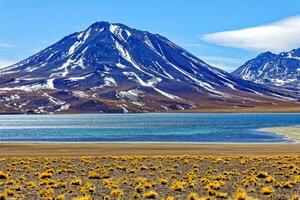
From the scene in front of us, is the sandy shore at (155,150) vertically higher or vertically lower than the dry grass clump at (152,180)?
higher

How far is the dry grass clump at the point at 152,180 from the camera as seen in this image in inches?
1040

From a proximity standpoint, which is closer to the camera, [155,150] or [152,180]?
[152,180]

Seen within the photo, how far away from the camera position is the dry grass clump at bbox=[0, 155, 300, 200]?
26422mm

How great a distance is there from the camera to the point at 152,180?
108 feet

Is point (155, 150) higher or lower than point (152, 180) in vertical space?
higher

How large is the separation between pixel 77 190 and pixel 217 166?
16.8 m

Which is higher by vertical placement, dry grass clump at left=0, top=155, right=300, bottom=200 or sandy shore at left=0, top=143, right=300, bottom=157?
sandy shore at left=0, top=143, right=300, bottom=157

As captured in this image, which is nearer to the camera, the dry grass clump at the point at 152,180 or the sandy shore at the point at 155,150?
the dry grass clump at the point at 152,180

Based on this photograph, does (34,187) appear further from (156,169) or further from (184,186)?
(156,169)

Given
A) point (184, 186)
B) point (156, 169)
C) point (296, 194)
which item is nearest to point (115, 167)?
point (156, 169)

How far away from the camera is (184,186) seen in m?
29.4

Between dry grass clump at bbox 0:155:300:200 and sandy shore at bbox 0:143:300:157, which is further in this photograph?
sandy shore at bbox 0:143:300:157

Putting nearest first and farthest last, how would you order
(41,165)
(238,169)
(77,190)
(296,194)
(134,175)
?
(296,194) < (77,190) < (134,175) < (238,169) < (41,165)

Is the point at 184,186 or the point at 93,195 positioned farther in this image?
the point at 184,186
